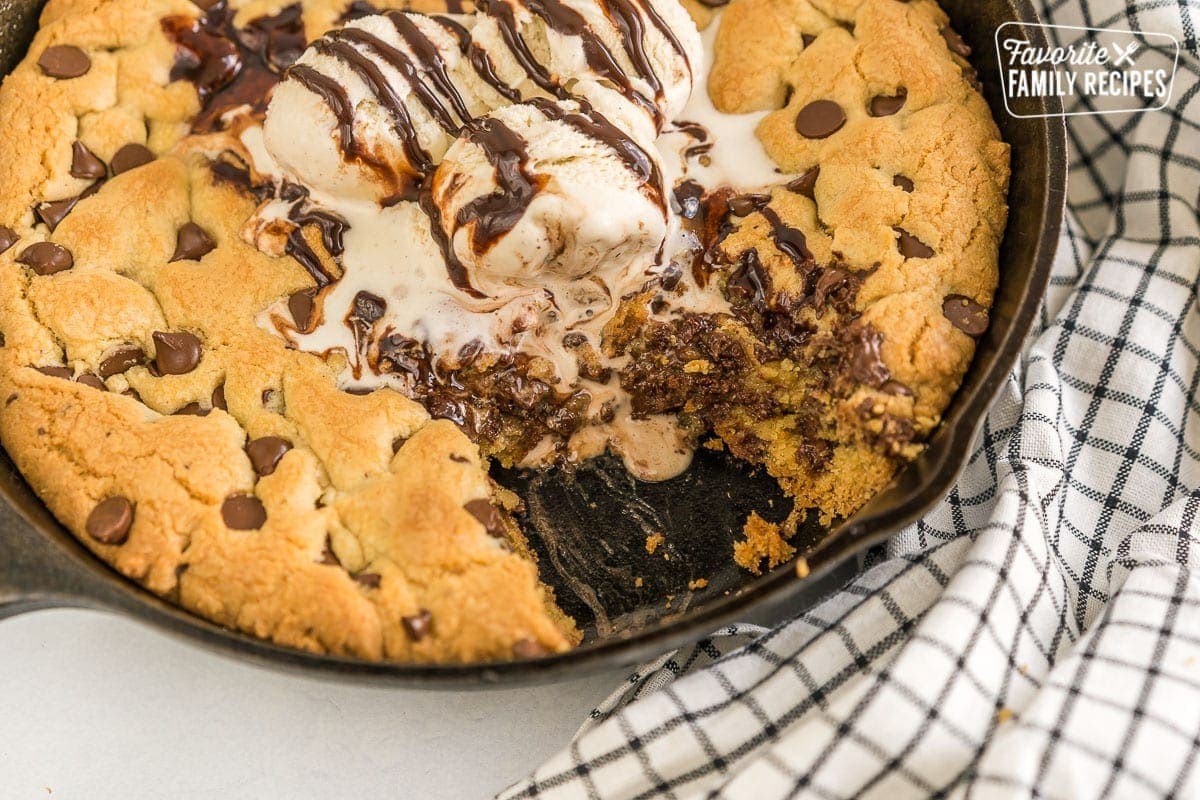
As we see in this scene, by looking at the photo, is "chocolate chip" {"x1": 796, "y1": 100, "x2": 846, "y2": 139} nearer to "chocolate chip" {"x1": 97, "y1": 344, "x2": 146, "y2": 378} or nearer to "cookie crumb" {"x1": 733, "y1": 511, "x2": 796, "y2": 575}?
"cookie crumb" {"x1": 733, "y1": 511, "x2": 796, "y2": 575}

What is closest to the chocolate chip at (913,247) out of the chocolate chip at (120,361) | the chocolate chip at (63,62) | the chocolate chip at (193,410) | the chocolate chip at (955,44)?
the chocolate chip at (955,44)

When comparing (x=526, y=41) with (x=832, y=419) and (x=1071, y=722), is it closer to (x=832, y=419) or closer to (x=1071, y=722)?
(x=832, y=419)

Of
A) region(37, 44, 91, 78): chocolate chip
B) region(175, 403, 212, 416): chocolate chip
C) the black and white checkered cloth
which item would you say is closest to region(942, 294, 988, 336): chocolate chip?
the black and white checkered cloth

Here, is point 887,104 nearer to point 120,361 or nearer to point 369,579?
point 369,579

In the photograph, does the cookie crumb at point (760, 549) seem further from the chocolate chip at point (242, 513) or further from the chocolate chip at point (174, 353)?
the chocolate chip at point (174, 353)

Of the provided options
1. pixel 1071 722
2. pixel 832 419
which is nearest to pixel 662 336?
pixel 832 419

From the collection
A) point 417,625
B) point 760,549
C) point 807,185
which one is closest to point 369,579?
point 417,625
